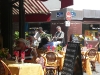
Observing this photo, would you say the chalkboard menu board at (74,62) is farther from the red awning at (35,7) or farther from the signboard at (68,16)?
the signboard at (68,16)

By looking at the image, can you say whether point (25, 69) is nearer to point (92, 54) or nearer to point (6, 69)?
point (6, 69)

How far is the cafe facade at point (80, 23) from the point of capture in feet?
70.4

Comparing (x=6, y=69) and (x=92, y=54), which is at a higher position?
(x=6, y=69)

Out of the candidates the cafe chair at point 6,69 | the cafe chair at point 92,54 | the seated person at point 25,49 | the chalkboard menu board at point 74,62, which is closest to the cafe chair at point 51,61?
the cafe chair at point 92,54

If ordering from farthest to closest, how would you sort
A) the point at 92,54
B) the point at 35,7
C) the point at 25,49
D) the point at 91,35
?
1. the point at 91,35
2. the point at 35,7
3. the point at 92,54
4. the point at 25,49

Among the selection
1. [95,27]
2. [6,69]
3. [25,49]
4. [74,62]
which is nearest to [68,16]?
[95,27]

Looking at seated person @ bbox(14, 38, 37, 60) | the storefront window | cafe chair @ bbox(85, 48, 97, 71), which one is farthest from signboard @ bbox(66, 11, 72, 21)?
seated person @ bbox(14, 38, 37, 60)

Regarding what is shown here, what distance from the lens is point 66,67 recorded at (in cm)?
694

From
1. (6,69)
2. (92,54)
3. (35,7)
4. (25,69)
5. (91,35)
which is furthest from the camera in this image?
(91,35)

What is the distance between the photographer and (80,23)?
72.4 ft

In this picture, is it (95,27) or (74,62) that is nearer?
(74,62)

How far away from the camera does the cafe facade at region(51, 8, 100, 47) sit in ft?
70.4

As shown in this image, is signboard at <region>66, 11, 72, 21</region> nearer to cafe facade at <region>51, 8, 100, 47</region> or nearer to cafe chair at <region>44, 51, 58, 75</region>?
cafe facade at <region>51, 8, 100, 47</region>

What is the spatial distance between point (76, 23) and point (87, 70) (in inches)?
461
